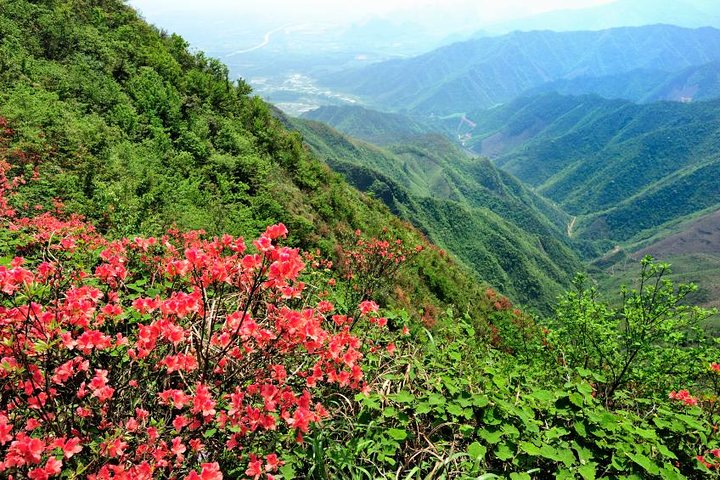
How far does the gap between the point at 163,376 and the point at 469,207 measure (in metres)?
96.4

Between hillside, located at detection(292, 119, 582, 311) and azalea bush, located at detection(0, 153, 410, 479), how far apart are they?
39.8 metres

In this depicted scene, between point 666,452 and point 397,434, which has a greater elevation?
point 397,434

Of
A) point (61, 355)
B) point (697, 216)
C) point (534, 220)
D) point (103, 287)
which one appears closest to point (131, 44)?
point (103, 287)

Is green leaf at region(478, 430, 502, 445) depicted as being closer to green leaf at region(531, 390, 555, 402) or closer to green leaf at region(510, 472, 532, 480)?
green leaf at region(510, 472, 532, 480)

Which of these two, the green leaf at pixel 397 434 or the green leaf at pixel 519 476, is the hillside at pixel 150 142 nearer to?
the green leaf at pixel 397 434

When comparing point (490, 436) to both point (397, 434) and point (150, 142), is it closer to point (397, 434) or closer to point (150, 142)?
point (397, 434)

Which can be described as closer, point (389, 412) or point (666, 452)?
point (666, 452)

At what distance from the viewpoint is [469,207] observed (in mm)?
94938

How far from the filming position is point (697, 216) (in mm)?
144000

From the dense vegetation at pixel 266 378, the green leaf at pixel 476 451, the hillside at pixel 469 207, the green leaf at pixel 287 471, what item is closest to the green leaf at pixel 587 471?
the dense vegetation at pixel 266 378

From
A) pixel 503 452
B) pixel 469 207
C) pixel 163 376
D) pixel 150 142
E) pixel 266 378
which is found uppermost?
pixel 150 142

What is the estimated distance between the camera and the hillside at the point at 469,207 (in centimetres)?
7369

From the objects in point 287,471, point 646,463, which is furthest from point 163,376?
point 646,463

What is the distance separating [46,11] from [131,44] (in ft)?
10.0
